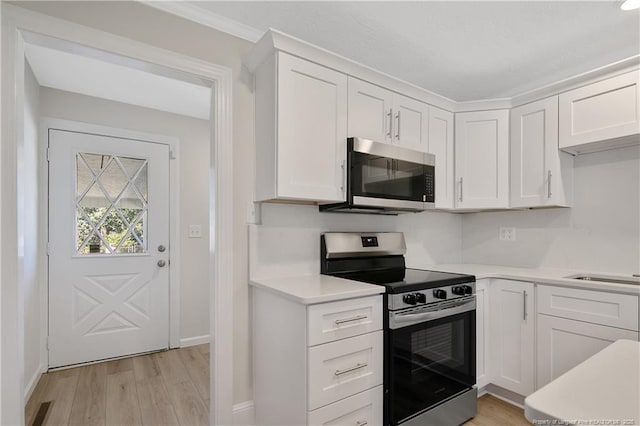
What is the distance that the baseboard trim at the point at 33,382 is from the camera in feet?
7.59

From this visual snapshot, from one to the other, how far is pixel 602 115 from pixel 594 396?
2.22 m

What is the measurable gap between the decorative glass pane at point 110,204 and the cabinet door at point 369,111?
222cm

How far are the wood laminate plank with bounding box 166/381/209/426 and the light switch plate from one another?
4.62 ft

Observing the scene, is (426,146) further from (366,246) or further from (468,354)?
(468,354)

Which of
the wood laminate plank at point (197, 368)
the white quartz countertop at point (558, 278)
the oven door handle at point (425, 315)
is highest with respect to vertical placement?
the white quartz countertop at point (558, 278)

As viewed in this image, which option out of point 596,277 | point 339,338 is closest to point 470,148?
point 596,277

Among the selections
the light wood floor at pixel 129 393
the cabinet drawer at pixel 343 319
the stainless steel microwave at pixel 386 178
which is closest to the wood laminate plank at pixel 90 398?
the light wood floor at pixel 129 393

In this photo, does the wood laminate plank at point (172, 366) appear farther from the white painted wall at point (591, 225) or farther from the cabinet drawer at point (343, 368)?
the white painted wall at point (591, 225)

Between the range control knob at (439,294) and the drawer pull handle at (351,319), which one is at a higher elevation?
the range control knob at (439,294)

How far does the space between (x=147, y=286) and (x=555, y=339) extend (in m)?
3.28

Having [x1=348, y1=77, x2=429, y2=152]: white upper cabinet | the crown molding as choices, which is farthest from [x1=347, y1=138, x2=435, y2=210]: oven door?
the crown molding

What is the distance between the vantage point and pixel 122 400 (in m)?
2.32

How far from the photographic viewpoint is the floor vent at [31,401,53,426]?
6.75 feet

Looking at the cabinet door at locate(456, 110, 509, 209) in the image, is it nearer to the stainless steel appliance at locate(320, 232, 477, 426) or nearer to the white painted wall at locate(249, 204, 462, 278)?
the white painted wall at locate(249, 204, 462, 278)
